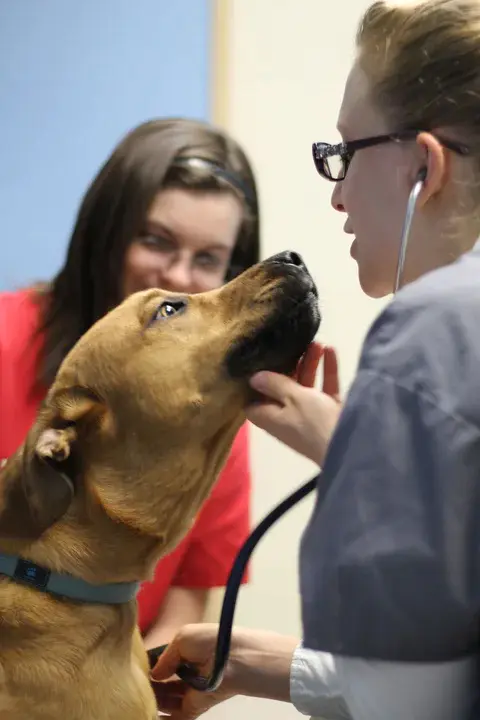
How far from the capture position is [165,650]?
1.05 m

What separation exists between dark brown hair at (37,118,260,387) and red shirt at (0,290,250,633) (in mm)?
47

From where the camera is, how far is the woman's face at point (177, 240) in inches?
53.3

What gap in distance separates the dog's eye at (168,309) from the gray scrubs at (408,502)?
1.42 feet

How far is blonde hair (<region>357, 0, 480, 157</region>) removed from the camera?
73cm

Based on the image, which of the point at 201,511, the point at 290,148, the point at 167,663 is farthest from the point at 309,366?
the point at 290,148

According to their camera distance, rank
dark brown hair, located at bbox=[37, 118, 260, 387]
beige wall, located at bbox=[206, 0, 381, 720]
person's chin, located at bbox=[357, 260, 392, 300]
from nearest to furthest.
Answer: person's chin, located at bbox=[357, 260, 392, 300], dark brown hair, located at bbox=[37, 118, 260, 387], beige wall, located at bbox=[206, 0, 381, 720]

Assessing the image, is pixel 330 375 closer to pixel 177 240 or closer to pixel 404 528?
pixel 404 528

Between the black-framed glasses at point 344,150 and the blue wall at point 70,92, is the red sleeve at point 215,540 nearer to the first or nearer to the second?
the black-framed glasses at point 344,150

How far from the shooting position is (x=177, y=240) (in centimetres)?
137

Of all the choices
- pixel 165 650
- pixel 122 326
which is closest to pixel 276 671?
pixel 165 650

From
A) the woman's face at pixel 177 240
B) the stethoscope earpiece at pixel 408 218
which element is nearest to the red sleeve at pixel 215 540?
the woman's face at pixel 177 240

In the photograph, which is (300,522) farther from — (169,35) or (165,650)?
(169,35)

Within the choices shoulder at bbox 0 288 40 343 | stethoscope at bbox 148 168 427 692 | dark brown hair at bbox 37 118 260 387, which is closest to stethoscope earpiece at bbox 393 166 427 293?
stethoscope at bbox 148 168 427 692

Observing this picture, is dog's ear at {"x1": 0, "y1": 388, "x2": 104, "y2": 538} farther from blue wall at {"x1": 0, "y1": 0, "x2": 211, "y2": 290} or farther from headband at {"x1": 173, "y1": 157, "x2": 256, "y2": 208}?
blue wall at {"x1": 0, "y1": 0, "x2": 211, "y2": 290}
